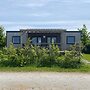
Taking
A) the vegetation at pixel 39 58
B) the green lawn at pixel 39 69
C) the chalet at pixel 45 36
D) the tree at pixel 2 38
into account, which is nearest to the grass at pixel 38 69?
the green lawn at pixel 39 69

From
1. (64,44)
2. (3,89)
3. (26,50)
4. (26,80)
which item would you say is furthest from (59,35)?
(3,89)

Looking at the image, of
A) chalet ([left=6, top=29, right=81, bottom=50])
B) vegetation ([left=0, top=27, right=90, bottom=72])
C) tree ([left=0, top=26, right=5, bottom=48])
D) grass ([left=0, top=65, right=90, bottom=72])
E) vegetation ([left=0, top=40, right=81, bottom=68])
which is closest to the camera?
grass ([left=0, top=65, right=90, bottom=72])

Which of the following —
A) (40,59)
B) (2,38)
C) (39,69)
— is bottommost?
(39,69)

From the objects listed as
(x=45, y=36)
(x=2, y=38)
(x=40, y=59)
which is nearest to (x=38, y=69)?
(x=40, y=59)

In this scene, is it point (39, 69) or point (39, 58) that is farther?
point (39, 58)

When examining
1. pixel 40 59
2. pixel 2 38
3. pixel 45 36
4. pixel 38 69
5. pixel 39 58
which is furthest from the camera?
pixel 2 38

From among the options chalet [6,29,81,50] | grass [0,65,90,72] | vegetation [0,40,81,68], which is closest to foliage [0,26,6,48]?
chalet [6,29,81,50]

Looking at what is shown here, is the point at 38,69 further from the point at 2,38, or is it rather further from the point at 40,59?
the point at 2,38

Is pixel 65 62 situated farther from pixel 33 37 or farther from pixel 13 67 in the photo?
pixel 33 37

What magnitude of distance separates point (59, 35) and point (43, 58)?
23.7 metres

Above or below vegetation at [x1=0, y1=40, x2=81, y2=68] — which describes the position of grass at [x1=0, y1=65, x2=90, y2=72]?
below

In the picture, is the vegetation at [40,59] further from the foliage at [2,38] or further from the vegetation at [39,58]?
the foliage at [2,38]

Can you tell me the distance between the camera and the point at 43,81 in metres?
15.4

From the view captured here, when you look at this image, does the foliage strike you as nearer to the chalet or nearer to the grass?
the chalet
